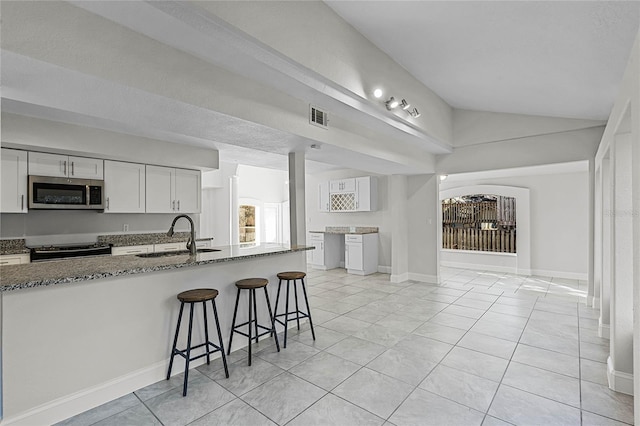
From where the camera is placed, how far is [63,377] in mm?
2100

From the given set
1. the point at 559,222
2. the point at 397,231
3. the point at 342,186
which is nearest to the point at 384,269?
the point at 397,231

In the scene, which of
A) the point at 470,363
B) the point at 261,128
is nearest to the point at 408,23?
the point at 261,128

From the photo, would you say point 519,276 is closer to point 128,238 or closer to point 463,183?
point 463,183

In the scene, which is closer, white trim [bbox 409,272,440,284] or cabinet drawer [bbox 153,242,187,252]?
cabinet drawer [bbox 153,242,187,252]

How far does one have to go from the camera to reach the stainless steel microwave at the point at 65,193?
4.09m

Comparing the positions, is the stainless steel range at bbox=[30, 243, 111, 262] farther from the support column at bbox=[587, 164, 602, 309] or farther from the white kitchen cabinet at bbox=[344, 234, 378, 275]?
the support column at bbox=[587, 164, 602, 309]

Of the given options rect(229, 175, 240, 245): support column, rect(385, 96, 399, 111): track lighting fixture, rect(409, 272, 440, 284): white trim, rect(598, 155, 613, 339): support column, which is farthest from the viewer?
rect(229, 175, 240, 245): support column

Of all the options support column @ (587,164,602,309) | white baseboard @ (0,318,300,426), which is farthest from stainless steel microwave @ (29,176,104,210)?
support column @ (587,164,602,309)

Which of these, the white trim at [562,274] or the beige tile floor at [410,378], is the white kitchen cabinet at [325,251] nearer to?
the beige tile floor at [410,378]

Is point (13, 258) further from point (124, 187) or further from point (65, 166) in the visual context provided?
point (124, 187)

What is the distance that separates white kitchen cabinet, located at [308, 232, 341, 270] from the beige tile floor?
321 cm

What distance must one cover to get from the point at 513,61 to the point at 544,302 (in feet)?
11.9

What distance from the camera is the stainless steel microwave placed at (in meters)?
4.09

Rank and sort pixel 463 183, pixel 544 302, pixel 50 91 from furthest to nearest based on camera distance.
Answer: pixel 463 183, pixel 544 302, pixel 50 91
